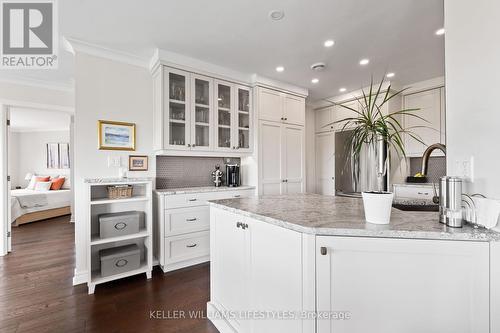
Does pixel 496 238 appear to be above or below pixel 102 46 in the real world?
below

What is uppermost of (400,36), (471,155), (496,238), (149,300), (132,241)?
(400,36)

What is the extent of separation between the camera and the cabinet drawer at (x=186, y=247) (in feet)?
8.80

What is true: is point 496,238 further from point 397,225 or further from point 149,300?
point 149,300

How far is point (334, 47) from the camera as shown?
8.54ft

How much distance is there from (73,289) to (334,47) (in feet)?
12.1

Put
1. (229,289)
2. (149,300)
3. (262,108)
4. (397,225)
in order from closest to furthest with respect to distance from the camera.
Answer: (397,225), (229,289), (149,300), (262,108)

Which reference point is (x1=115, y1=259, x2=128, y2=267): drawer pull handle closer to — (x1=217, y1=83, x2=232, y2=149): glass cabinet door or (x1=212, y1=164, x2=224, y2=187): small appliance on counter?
(x1=212, y1=164, x2=224, y2=187): small appliance on counter

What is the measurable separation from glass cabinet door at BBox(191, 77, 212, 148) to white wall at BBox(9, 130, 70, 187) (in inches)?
255

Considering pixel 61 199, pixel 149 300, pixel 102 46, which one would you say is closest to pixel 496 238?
pixel 149 300

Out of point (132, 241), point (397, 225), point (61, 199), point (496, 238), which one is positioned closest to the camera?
point (496, 238)

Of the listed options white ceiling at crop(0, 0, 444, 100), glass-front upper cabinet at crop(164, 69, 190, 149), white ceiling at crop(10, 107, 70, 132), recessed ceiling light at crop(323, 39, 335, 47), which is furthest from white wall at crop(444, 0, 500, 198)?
white ceiling at crop(10, 107, 70, 132)

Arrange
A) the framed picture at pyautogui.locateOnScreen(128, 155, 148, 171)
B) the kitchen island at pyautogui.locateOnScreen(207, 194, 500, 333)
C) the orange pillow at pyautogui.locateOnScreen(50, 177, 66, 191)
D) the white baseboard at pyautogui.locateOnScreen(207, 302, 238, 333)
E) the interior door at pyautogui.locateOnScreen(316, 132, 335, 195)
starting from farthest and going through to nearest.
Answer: the orange pillow at pyautogui.locateOnScreen(50, 177, 66, 191) → the interior door at pyautogui.locateOnScreen(316, 132, 335, 195) → the framed picture at pyautogui.locateOnScreen(128, 155, 148, 171) → the white baseboard at pyautogui.locateOnScreen(207, 302, 238, 333) → the kitchen island at pyautogui.locateOnScreen(207, 194, 500, 333)

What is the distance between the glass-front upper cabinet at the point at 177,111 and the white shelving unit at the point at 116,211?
606 mm

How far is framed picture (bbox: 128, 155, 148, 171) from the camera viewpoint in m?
2.76
